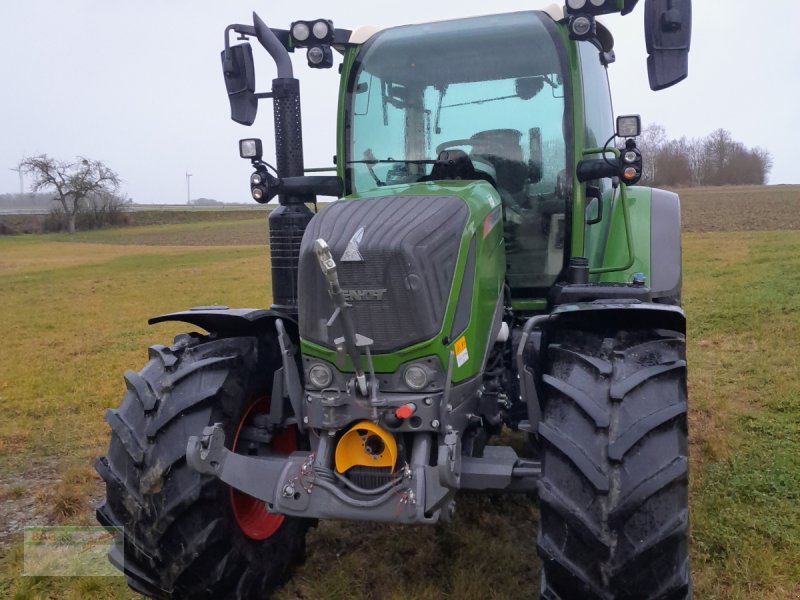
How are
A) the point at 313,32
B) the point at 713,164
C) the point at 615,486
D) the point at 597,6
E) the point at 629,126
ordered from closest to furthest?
1. the point at 615,486
2. the point at 597,6
3. the point at 629,126
4. the point at 313,32
5. the point at 713,164

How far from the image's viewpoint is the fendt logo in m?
2.60

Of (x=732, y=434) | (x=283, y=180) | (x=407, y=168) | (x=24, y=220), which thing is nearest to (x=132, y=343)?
(x=283, y=180)

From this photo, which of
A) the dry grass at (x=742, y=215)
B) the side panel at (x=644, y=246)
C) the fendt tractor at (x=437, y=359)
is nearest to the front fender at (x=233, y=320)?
the fendt tractor at (x=437, y=359)

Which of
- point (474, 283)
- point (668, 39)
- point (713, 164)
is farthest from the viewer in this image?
point (713, 164)

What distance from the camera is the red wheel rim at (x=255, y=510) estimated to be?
3.10 metres

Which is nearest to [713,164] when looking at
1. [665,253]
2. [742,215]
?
[742,215]

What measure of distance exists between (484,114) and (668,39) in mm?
977

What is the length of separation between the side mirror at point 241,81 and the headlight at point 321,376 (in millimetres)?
1695

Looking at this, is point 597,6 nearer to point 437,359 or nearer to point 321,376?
point 437,359

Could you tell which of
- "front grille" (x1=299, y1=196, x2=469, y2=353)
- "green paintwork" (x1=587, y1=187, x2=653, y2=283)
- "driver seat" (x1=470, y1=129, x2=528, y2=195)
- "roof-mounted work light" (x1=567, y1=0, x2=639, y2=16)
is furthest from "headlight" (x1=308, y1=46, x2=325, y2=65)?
"green paintwork" (x1=587, y1=187, x2=653, y2=283)

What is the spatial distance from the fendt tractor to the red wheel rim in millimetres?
11

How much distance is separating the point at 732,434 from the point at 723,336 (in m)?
3.13

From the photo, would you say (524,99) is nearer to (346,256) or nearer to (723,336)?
(346,256)

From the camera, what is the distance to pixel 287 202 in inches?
170
